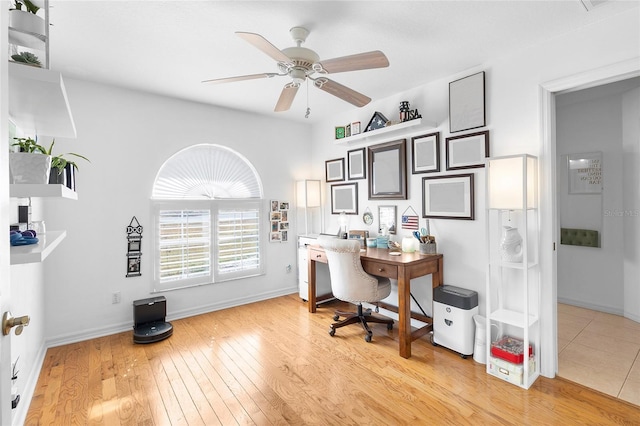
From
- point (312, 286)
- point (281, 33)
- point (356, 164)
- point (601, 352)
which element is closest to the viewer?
point (281, 33)

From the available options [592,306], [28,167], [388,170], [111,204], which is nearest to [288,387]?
[28,167]

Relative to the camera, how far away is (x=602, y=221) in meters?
3.63

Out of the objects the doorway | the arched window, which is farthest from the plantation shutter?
the doorway

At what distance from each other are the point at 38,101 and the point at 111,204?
2134 millimetres

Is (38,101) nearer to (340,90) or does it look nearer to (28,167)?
(28,167)

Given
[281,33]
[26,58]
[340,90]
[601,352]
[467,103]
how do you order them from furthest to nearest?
[467,103] → [601,352] → [340,90] → [281,33] → [26,58]

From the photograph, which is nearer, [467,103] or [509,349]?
[509,349]

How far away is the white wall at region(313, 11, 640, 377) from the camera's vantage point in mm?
2148

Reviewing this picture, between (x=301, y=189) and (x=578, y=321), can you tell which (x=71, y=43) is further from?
(x=578, y=321)

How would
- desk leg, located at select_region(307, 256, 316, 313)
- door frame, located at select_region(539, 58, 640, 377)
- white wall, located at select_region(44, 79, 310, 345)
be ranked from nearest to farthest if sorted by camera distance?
door frame, located at select_region(539, 58, 640, 377) < white wall, located at select_region(44, 79, 310, 345) < desk leg, located at select_region(307, 256, 316, 313)

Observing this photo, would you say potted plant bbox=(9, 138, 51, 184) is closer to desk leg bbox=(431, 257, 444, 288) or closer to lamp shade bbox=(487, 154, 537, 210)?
lamp shade bbox=(487, 154, 537, 210)

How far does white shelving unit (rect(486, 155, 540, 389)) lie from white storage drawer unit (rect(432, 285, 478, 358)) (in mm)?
174

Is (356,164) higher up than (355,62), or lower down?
lower down

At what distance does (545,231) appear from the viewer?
240 centimetres
